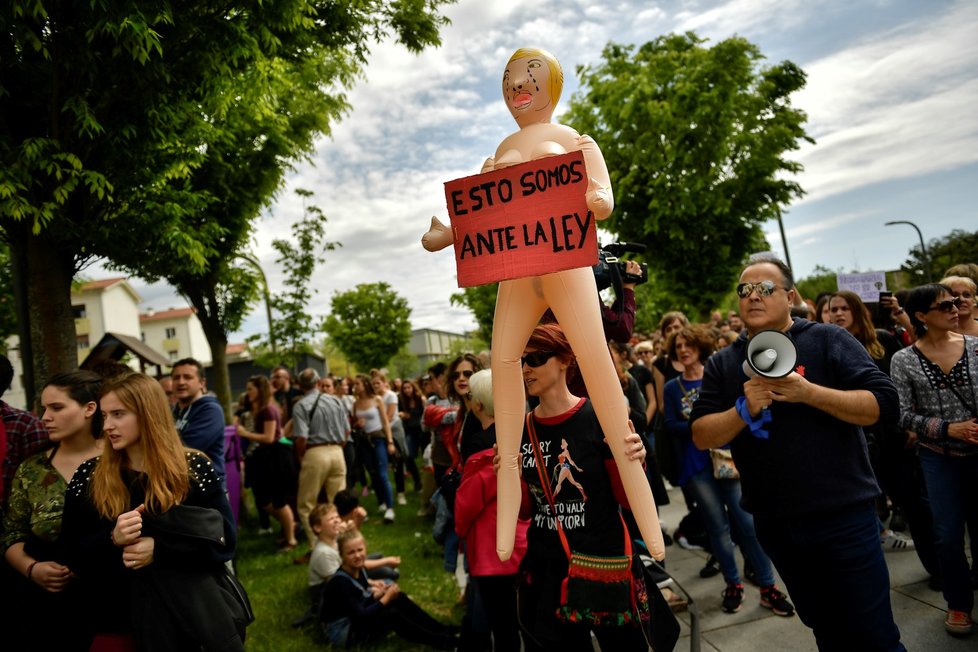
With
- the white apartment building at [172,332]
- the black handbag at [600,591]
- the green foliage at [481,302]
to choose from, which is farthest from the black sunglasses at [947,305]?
the white apartment building at [172,332]

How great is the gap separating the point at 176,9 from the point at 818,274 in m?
63.3

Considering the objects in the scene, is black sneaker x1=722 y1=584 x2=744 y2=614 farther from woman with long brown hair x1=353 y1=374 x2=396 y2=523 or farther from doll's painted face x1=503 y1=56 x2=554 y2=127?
woman with long brown hair x1=353 y1=374 x2=396 y2=523

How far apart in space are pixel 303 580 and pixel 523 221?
5538 millimetres

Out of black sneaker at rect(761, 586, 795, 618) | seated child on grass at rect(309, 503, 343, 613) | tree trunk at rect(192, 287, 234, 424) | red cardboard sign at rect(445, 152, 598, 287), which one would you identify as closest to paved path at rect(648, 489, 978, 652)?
black sneaker at rect(761, 586, 795, 618)

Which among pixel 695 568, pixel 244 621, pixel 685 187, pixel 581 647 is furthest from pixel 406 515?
pixel 685 187

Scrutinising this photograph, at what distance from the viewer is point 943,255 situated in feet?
110

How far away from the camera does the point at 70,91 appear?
505 centimetres

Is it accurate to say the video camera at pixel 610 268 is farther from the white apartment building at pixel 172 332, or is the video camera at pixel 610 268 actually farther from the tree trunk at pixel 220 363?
the white apartment building at pixel 172 332

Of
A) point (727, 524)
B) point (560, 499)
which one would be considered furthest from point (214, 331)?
point (560, 499)

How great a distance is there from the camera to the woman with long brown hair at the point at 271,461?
24.4 ft

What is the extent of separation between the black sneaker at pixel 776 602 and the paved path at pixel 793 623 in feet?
0.13

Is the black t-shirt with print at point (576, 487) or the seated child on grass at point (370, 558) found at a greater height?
the black t-shirt with print at point (576, 487)

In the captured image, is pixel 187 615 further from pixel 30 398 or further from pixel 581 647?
pixel 30 398

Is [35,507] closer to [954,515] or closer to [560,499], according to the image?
[560,499]
